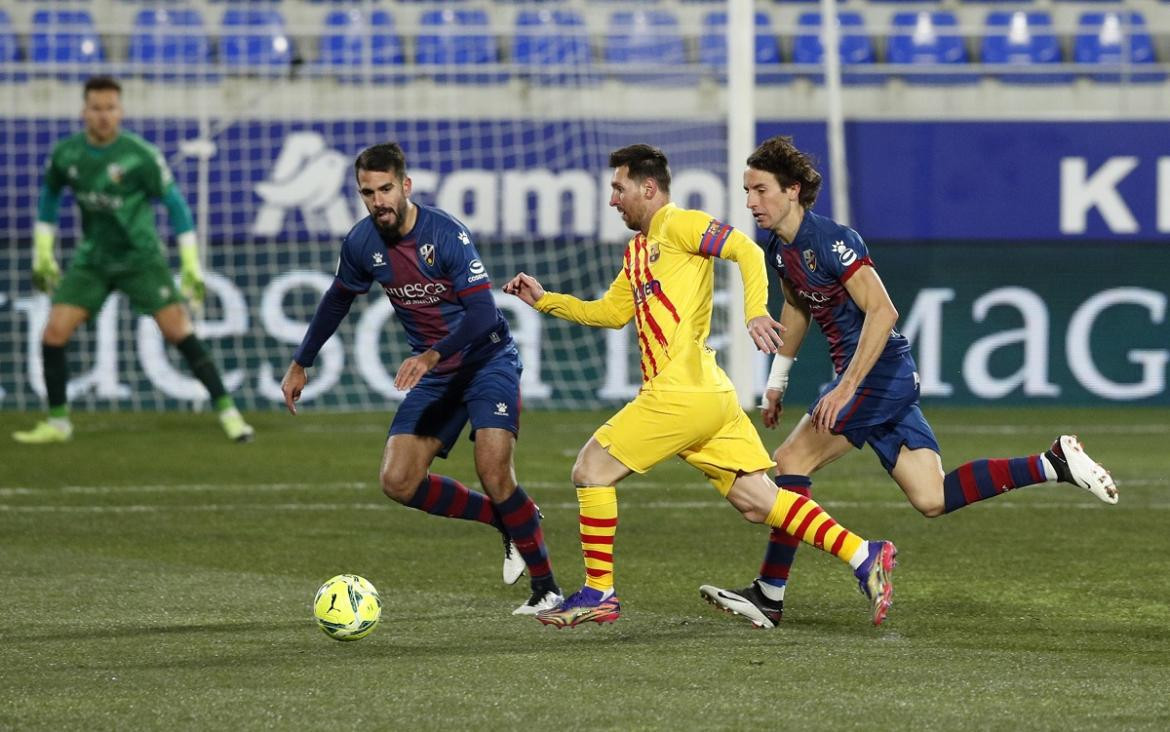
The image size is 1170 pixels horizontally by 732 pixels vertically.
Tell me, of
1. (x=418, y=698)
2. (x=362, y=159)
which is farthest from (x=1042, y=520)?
(x=418, y=698)

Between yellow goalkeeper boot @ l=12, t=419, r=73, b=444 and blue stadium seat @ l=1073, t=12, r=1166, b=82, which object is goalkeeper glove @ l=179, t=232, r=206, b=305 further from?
blue stadium seat @ l=1073, t=12, r=1166, b=82

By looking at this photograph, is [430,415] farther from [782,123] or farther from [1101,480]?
[782,123]


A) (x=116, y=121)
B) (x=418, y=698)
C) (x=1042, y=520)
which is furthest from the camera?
(x=116, y=121)

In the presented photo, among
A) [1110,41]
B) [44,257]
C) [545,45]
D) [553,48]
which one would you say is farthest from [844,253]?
[1110,41]

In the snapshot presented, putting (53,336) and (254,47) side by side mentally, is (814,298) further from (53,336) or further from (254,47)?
(254,47)

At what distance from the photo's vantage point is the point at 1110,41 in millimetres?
17688

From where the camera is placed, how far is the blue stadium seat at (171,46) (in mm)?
15586

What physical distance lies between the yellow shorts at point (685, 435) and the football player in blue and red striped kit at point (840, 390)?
0.27 m

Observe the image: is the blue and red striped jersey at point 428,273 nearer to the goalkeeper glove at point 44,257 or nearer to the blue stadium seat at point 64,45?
the goalkeeper glove at point 44,257

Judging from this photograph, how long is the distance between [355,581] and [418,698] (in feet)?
3.26

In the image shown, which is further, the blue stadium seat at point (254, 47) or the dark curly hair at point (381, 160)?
the blue stadium seat at point (254, 47)

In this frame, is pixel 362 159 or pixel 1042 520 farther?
pixel 1042 520

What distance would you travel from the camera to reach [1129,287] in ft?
49.8

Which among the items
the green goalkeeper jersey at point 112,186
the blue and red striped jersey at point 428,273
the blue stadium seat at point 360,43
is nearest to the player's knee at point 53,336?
the green goalkeeper jersey at point 112,186
